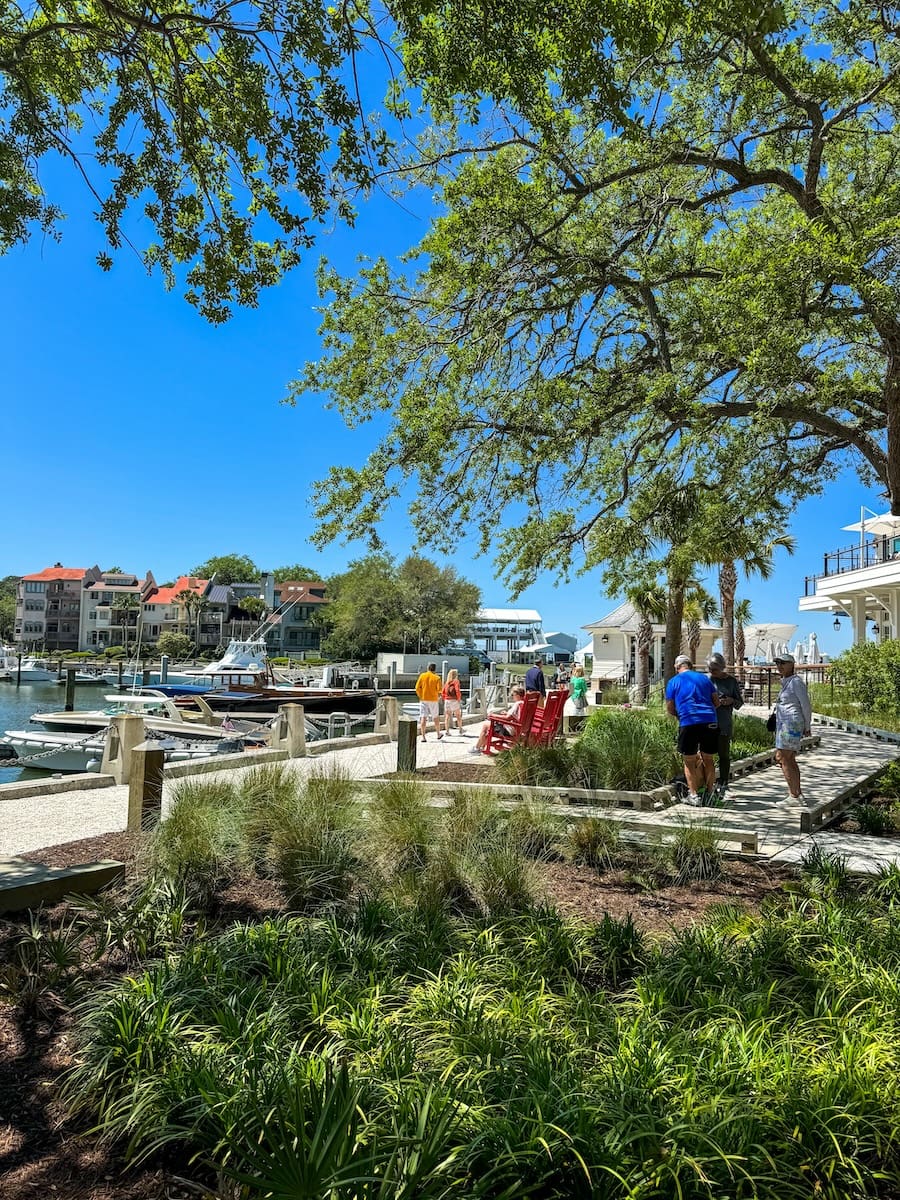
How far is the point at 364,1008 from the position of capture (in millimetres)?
3521

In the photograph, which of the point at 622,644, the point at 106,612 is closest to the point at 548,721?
the point at 622,644

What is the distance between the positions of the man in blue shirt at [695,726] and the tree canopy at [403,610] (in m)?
58.0

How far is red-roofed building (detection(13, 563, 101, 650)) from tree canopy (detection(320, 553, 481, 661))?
51590 millimetres

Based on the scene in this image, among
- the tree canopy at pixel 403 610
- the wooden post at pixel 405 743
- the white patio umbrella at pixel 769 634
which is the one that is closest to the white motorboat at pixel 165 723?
the wooden post at pixel 405 743

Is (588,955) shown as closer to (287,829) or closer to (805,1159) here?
(805,1159)

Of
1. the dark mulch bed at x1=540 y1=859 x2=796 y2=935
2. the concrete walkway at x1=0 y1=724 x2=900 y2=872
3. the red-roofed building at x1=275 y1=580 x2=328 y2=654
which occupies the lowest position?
the dark mulch bed at x1=540 y1=859 x2=796 y2=935

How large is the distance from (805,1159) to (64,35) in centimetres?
938

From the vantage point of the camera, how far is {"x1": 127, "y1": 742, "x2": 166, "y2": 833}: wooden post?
7.39 m

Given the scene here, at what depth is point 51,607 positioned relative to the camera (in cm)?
10544

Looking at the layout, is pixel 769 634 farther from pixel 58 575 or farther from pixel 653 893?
pixel 58 575

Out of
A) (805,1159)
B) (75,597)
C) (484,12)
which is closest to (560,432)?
(484,12)

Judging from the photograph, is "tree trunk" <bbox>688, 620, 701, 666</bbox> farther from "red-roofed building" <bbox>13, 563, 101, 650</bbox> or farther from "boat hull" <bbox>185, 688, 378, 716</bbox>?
"red-roofed building" <bbox>13, 563, 101, 650</bbox>

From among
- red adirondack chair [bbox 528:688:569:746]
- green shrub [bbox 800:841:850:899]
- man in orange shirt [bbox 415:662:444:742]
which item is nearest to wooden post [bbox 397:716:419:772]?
red adirondack chair [bbox 528:688:569:746]

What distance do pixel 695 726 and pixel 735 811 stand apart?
104 centimetres
